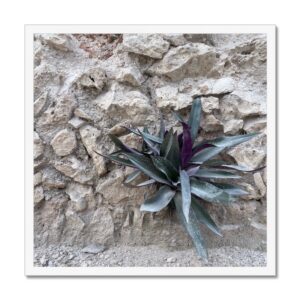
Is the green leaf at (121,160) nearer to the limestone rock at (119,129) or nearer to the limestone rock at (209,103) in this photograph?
the limestone rock at (119,129)

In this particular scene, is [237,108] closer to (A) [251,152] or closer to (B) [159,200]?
(A) [251,152]

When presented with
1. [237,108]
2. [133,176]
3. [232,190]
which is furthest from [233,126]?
[133,176]

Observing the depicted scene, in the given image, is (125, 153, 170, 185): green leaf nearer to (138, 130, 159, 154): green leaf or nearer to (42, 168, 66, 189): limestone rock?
(138, 130, 159, 154): green leaf

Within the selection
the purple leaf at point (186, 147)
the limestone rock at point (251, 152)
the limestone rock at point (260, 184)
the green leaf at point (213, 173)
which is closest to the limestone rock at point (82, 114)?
the purple leaf at point (186, 147)
